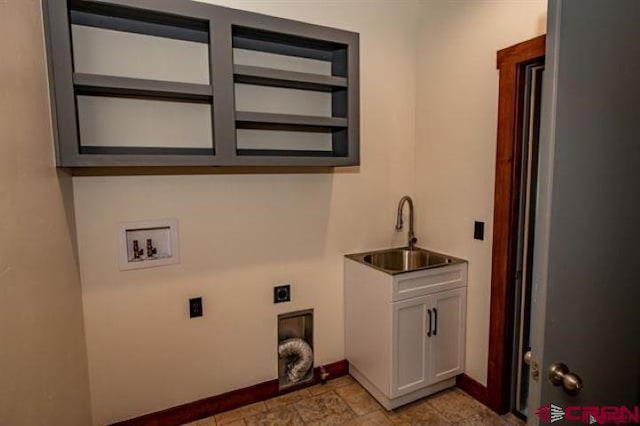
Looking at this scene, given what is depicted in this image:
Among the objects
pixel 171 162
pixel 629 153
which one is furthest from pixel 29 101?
pixel 629 153

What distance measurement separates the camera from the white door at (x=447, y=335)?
2.26 m

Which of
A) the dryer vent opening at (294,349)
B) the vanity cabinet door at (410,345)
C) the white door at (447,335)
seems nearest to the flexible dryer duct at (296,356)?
the dryer vent opening at (294,349)

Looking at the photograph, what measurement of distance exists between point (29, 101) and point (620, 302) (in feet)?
6.17

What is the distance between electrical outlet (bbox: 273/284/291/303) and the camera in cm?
231

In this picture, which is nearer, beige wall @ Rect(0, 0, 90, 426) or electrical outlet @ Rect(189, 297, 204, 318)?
beige wall @ Rect(0, 0, 90, 426)

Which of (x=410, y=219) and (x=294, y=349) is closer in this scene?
(x=294, y=349)

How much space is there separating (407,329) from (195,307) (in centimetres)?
124

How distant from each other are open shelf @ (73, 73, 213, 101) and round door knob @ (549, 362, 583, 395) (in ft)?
5.58

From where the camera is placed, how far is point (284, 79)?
197cm

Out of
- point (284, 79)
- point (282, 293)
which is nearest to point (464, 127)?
point (284, 79)

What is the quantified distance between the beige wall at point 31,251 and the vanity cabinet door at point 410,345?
5.25 ft

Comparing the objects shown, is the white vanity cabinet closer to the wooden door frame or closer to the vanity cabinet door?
the vanity cabinet door

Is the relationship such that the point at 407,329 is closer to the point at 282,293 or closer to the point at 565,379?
the point at 282,293

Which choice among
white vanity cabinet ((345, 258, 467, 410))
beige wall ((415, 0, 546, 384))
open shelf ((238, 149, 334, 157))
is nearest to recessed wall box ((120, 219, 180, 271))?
open shelf ((238, 149, 334, 157))
